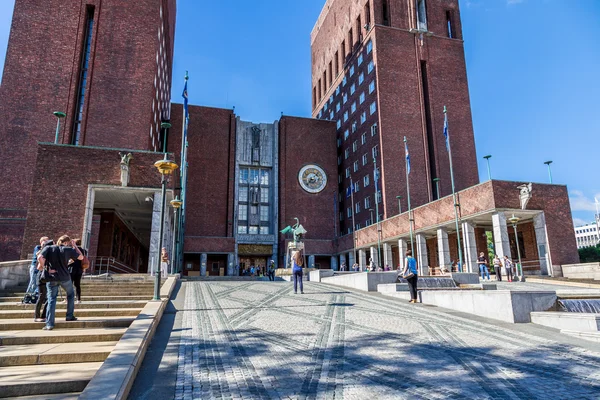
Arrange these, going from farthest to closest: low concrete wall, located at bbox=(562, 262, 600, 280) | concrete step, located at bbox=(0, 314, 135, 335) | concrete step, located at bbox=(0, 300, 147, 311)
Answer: low concrete wall, located at bbox=(562, 262, 600, 280) → concrete step, located at bbox=(0, 300, 147, 311) → concrete step, located at bbox=(0, 314, 135, 335)

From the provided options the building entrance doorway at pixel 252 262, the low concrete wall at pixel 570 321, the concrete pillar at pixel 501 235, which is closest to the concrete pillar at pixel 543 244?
the concrete pillar at pixel 501 235

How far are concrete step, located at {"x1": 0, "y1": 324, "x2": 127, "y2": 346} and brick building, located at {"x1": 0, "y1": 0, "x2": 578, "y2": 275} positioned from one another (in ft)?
40.6

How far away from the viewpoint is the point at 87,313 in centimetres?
879

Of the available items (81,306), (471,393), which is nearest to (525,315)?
(471,393)

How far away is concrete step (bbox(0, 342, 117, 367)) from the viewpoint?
552 cm

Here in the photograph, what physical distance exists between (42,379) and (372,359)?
4.46m

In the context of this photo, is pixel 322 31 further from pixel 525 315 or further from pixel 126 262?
pixel 525 315

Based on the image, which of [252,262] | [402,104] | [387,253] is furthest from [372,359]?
[252,262]

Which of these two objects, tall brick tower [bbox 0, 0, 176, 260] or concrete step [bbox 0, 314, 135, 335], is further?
tall brick tower [bbox 0, 0, 176, 260]

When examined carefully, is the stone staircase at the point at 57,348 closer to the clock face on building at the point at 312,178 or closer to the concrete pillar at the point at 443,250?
the concrete pillar at the point at 443,250

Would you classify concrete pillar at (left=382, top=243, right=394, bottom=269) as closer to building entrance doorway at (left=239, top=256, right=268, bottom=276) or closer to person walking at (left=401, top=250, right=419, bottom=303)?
building entrance doorway at (left=239, top=256, right=268, bottom=276)

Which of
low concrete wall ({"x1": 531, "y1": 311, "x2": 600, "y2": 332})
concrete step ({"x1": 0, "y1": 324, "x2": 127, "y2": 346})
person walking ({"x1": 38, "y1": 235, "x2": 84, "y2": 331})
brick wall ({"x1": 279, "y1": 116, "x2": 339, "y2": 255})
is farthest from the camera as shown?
brick wall ({"x1": 279, "y1": 116, "x2": 339, "y2": 255})

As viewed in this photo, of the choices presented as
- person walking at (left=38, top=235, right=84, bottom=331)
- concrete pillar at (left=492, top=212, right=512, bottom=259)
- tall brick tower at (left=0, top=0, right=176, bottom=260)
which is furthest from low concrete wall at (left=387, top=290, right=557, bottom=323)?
tall brick tower at (left=0, top=0, right=176, bottom=260)

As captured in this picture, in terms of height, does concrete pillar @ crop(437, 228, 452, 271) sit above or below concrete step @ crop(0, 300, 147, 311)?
above
